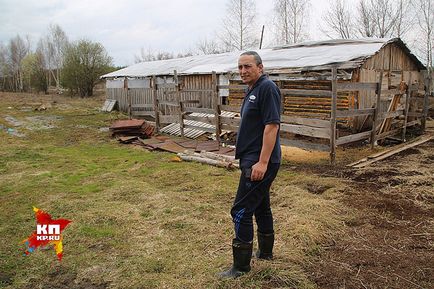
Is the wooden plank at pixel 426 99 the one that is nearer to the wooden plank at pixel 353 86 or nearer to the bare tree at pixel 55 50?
the wooden plank at pixel 353 86

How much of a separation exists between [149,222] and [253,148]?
2.23 metres

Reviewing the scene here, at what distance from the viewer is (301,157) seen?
351 inches

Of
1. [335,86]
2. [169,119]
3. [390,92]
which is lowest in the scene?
[169,119]

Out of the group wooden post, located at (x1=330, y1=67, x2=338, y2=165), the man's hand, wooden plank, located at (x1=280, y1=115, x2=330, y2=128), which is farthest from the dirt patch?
wooden plank, located at (x1=280, y1=115, x2=330, y2=128)

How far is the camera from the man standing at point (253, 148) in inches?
112

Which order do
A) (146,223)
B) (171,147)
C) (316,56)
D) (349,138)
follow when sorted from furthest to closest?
1. (316,56)
2. (171,147)
3. (349,138)
4. (146,223)

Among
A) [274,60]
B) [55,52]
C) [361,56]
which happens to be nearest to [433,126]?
[361,56]

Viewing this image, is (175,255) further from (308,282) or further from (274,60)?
Answer: (274,60)

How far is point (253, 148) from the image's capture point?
9.82ft

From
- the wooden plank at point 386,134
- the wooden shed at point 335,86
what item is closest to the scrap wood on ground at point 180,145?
the wooden shed at point 335,86

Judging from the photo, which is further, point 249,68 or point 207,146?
point 207,146

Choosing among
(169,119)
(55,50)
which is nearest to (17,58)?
(55,50)

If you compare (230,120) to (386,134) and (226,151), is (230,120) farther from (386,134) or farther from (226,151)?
(386,134)

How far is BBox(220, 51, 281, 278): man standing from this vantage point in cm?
285
